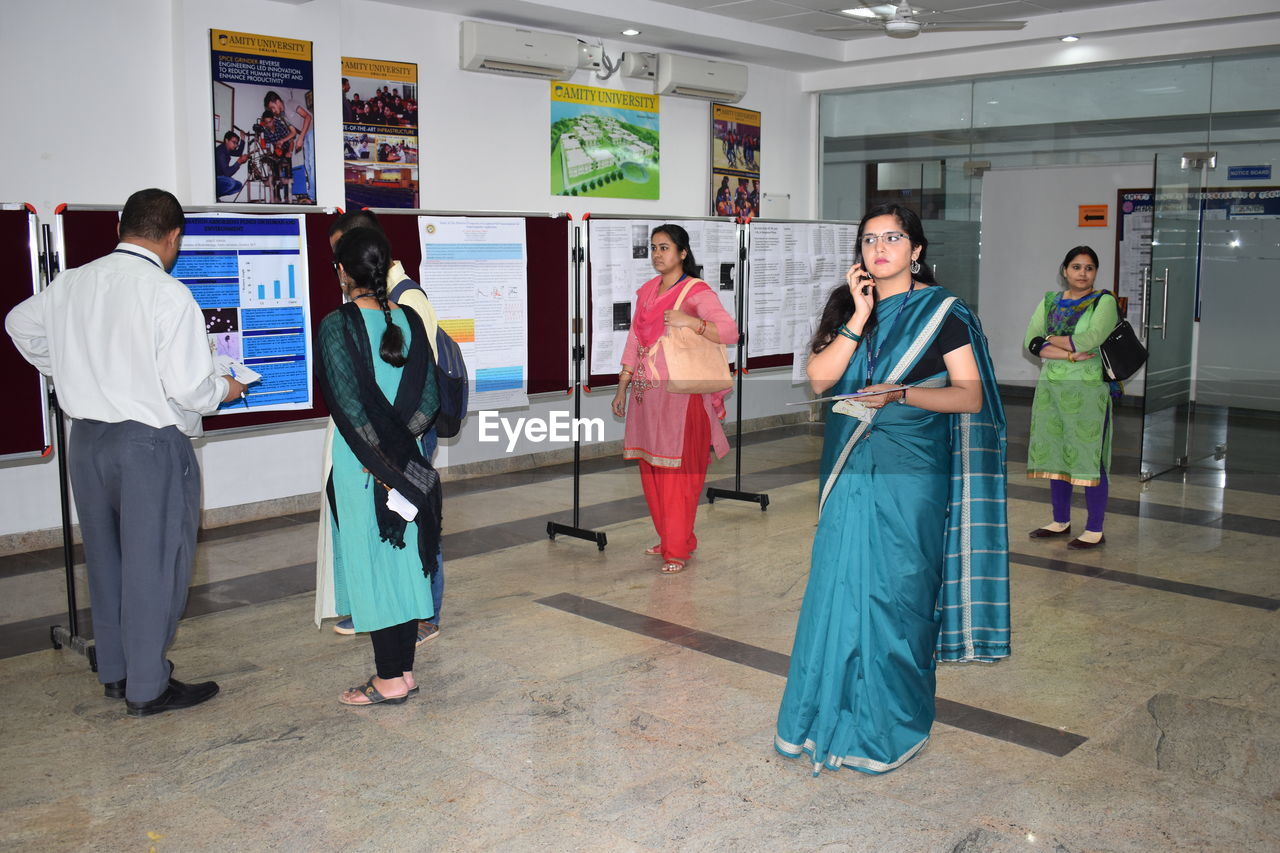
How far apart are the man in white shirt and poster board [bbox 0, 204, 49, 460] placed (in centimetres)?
80

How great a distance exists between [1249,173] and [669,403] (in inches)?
198

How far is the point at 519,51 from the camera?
7383mm

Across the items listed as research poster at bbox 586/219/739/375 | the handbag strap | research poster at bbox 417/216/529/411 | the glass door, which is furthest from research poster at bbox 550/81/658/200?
the glass door

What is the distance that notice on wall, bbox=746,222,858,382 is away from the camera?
6.87 metres

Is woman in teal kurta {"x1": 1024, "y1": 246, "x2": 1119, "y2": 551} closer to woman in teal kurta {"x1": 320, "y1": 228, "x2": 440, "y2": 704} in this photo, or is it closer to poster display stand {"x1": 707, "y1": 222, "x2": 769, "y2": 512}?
poster display stand {"x1": 707, "y1": 222, "x2": 769, "y2": 512}

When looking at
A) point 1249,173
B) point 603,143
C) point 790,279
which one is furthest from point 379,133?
point 1249,173

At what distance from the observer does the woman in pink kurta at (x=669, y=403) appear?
17.1 ft

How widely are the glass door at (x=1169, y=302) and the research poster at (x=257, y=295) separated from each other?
5438 mm

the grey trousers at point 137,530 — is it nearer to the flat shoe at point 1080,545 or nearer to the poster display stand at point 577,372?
the poster display stand at point 577,372

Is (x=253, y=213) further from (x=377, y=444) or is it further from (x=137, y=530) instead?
(x=377, y=444)

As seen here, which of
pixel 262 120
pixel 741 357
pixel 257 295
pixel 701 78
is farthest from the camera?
pixel 701 78

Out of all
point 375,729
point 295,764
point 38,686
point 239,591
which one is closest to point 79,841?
point 295,764

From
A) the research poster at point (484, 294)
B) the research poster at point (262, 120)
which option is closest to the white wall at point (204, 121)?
the research poster at point (262, 120)

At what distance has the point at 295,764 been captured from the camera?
326 centimetres
